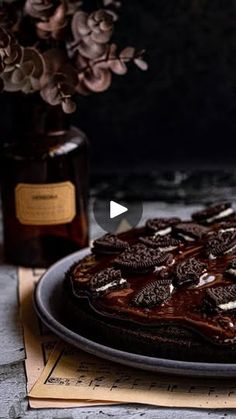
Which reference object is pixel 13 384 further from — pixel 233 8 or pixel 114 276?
pixel 233 8

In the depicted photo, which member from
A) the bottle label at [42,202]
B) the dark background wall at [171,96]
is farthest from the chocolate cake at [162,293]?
the dark background wall at [171,96]

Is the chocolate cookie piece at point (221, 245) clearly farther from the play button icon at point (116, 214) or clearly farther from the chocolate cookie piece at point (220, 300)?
the play button icon at point (116, 214)

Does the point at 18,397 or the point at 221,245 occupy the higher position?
the point at 221,245

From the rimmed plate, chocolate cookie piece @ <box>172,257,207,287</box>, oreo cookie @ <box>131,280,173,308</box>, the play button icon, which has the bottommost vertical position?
the play button icon

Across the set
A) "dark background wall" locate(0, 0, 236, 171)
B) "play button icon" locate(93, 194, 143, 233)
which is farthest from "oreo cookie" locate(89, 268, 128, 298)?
"dark background wall" locate(0, 0, 236, 171)

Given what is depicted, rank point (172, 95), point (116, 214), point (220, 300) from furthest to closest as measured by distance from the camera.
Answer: point (172, 95)
point (116, 214)
point (220, 300)

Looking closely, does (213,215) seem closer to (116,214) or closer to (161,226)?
(161,226)

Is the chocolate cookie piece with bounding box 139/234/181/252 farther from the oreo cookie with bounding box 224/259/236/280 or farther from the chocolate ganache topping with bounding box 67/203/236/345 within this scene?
the oreo cookie with bounding box 224/259/236/280

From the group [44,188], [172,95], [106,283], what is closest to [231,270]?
[106,283]
